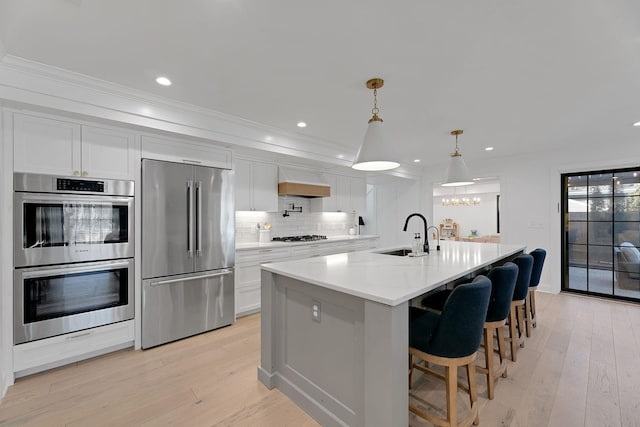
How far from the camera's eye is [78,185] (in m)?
2.49

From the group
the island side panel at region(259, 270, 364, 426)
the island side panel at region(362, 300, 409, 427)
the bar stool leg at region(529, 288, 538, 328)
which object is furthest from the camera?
the bar stool leg at region(529, 288, 538, 328)

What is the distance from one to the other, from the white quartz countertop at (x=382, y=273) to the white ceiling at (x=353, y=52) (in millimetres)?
1548

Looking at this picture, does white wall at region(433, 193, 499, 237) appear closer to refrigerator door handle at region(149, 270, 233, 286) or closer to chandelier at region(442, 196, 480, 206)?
chandelier at region(442, 196, 480, 206)

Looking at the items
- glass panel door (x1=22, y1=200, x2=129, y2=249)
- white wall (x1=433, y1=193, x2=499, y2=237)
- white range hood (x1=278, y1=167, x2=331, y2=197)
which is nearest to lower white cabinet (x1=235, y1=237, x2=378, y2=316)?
white range hood (x1=278, y1=167, x2=331, y2=197)

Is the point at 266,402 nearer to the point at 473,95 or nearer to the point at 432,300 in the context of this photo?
the point at 432,300

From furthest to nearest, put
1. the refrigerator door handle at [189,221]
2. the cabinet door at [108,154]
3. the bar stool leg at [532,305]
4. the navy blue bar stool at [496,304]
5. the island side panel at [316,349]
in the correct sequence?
Answer: the bar stool leg at [532,305], the refrigerator door handle at [189,221], the cabinet door at [108,154], the navy blue bar stool at [496,304], the island side panel at [316,349]

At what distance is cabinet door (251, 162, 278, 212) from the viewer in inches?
164

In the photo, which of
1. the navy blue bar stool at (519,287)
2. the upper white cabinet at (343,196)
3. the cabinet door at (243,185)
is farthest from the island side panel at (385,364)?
the upper white cabinet at (343,196)

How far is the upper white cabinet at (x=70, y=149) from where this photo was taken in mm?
2283

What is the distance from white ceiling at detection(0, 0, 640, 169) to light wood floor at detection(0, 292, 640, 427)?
2453 millimetres

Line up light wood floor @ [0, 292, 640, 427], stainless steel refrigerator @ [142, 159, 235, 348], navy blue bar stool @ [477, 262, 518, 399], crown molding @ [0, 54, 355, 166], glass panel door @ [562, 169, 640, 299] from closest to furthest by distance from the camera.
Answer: light wood floor @ [0, 292, 640, 427]
navy blue bar stool @ [477, 262, 518, 399]
crown molding @ [0, 54, 355, 166]
stainless steel refrigerator @ [142, 159, 235, 348]
glass panel door @ [562, 169, 640, 299]

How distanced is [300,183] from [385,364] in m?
3.45

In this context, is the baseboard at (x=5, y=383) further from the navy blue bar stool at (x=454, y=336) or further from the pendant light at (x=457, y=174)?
the pendant light at (x=457, y=174)

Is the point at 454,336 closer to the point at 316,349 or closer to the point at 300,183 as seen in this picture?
the point at 316,349
